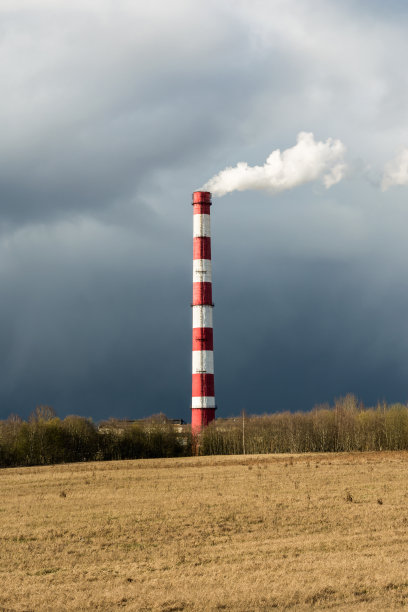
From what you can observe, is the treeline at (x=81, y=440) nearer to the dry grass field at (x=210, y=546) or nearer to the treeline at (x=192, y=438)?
the treeline at (x=192, y=438)

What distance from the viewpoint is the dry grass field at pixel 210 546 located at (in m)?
12.3

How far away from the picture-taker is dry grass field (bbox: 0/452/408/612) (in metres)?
12.3

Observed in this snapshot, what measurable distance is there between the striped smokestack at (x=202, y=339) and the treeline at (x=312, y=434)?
14.2 feet

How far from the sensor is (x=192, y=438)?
6081 centimetres

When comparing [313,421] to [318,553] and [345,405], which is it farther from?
[318,553]

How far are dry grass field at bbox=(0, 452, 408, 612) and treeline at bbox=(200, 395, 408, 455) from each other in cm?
2939

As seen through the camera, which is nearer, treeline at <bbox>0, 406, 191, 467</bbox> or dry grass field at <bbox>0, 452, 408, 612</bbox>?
dry grass field at <bbox>0, 452, 408, 612</bbox>

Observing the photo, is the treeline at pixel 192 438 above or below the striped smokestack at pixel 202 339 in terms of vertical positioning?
below

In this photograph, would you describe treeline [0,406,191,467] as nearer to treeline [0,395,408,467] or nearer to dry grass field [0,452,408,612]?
treeline [0,395,408,467]

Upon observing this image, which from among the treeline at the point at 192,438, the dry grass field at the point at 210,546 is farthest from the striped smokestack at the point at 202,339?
the dry grass field at the point at 210,546

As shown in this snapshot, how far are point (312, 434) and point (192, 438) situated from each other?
38.6 ft

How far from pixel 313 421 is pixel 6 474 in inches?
1226

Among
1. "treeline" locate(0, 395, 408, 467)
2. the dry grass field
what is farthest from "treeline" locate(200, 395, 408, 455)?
the dry grass field

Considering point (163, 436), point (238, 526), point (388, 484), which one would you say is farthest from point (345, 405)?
point (238, 526)
